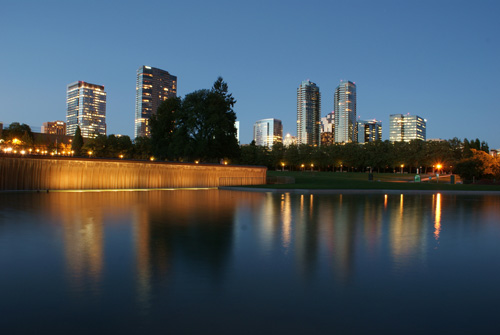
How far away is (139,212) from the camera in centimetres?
1280

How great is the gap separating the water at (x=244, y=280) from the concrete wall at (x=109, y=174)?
610 inches

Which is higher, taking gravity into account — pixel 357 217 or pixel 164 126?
pixel 164 126

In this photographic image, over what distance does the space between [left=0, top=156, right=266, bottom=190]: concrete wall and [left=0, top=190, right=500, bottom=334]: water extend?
15502 millimetres

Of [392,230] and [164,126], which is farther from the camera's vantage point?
[164,126]

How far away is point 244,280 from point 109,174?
23669 millimetres

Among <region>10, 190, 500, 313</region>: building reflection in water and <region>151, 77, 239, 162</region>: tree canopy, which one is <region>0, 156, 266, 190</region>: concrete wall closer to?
<region>151, 77, 239, 162</region>: tree canopy

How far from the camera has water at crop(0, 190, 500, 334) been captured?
3.69 meters

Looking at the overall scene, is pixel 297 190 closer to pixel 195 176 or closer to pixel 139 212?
pixel 195 176

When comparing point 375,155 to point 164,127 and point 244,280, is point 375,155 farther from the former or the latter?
Answer: point 244,280

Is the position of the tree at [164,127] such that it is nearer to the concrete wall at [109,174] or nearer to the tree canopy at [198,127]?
the tree canopy at [198,127]

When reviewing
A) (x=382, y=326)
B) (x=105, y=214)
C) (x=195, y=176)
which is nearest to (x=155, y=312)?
(x=382, y=326)

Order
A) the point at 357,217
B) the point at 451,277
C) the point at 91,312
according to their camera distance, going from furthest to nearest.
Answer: the point at 357,217 < the point at 451,277 < the point at 91,312

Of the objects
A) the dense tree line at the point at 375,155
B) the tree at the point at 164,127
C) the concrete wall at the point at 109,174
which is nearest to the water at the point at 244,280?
the concrete wall at the point at 109,174

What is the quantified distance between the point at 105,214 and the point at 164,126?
3454 centimetres
